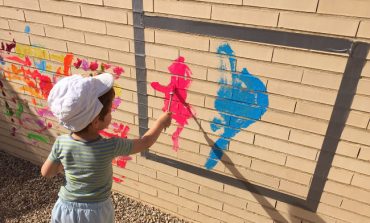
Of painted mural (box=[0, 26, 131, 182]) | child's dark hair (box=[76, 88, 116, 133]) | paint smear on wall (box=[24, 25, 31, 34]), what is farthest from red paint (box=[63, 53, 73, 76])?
child's dark hair (box=[76, 88, 116, 133])

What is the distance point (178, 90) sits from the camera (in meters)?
2.84

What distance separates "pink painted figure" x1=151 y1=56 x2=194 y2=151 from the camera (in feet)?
8.96

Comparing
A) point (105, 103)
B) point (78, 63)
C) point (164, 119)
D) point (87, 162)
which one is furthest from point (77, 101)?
point (78, 63)

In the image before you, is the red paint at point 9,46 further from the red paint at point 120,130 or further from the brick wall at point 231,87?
the red paint at point 120,130

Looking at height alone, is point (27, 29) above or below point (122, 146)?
above

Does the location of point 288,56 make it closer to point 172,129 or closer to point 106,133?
point 172,129

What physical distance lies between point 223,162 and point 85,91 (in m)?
1.52

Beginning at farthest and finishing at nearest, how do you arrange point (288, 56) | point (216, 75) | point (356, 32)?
point (216, 75), point (288, 56), point (356, 32)

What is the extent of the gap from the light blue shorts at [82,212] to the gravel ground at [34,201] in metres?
1.23

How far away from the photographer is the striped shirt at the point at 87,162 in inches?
82.2

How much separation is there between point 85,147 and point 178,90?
103cm

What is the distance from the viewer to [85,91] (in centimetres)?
189

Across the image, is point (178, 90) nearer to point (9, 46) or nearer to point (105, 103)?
point (105, 103)

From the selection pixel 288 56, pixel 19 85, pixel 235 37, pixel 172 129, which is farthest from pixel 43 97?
pixel 288 56
